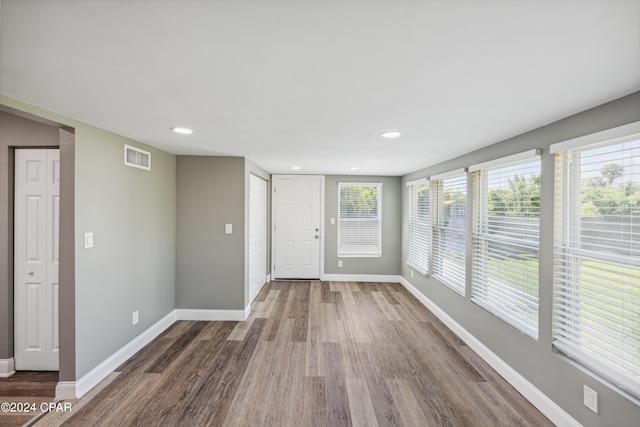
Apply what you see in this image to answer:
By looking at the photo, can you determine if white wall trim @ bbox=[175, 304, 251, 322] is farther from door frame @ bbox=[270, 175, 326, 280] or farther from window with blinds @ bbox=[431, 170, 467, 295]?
window with blinds @ bbox=[431, 170, 467, 295]

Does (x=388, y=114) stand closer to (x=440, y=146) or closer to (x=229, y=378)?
Answer: (x=440, y=146)

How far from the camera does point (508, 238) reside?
2547mm

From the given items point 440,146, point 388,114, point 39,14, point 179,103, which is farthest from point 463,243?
point 39,14

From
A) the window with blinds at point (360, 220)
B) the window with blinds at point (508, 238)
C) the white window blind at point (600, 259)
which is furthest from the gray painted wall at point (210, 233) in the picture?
the white window blind at point (600, 259)

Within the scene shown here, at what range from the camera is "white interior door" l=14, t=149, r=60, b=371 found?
7.84ft

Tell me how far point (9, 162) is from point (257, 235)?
117 inches

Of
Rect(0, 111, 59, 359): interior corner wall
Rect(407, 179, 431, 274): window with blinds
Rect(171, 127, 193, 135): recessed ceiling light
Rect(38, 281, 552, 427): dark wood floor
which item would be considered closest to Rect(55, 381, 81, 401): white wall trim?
Rect(38, 281, 552, 427): dark wood floor

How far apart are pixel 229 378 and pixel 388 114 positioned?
2555 millimetres

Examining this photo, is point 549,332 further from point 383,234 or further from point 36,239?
point 36,239

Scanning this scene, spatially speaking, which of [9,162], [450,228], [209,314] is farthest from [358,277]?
[9,162]

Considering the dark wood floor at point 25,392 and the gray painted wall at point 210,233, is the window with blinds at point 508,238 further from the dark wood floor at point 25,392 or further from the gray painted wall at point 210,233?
the dark wood floor at point 25,392

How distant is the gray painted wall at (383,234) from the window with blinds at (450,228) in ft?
4.85

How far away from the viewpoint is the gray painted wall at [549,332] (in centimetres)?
158

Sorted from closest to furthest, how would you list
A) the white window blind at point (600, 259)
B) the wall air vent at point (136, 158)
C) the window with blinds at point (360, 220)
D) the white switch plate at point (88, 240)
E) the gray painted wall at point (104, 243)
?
the white window blind at point (600, 259) < the gray painted wall at point (104, 243) < the white switch plate at point (88, 240) < the wall air vent at point (136, 158) < the window with blinds at point (360, 220)
